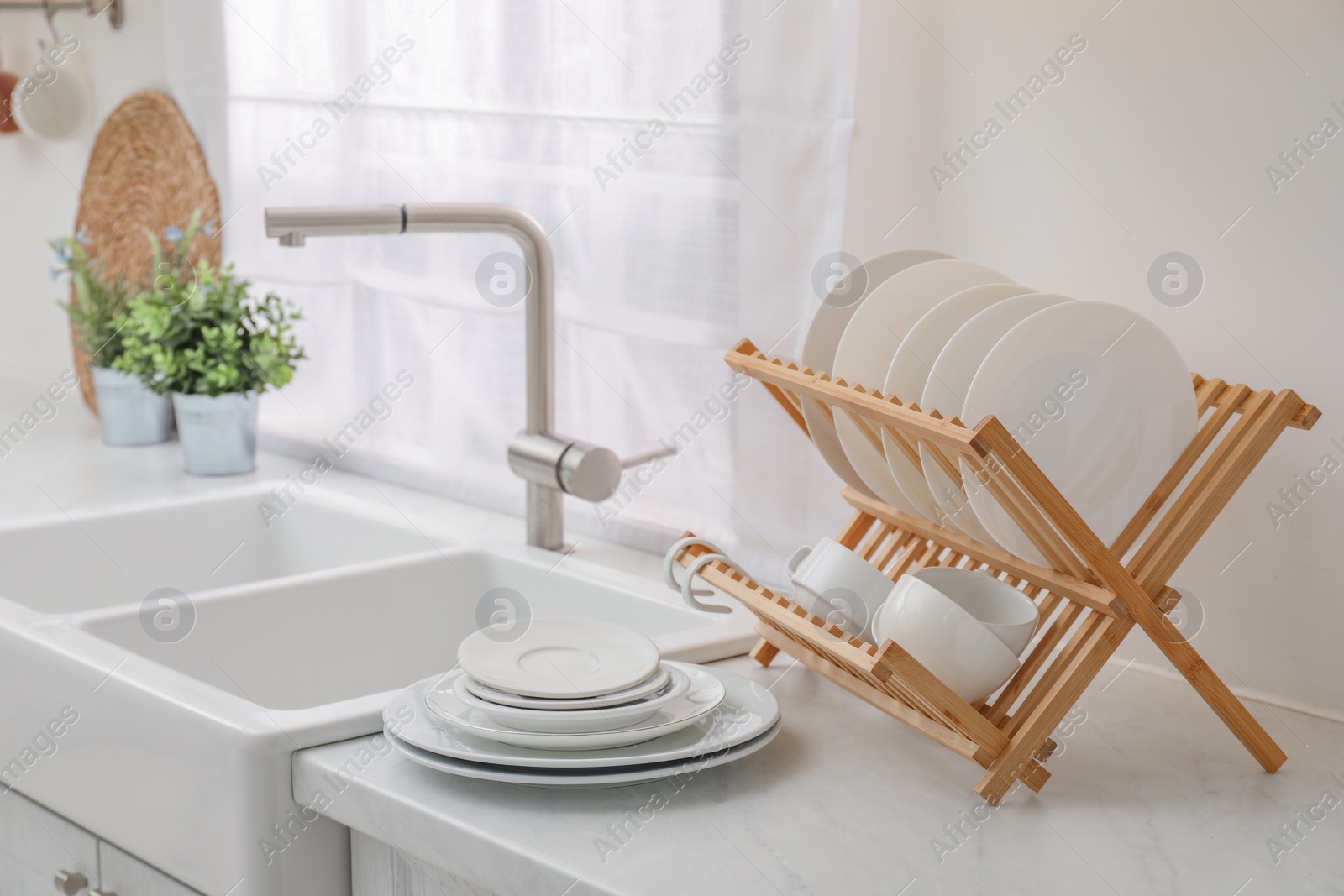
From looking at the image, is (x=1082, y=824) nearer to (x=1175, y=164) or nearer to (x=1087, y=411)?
(x=1087, y=411)

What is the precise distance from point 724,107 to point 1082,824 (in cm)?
78

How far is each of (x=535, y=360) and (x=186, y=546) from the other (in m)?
0.54

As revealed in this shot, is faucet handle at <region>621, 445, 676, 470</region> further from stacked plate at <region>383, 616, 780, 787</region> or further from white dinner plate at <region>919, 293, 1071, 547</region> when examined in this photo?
white dinner plate at <region>919, 293, 1071, 547</region>

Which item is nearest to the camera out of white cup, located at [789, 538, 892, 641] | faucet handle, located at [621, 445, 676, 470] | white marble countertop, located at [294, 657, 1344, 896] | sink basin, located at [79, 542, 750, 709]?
white marble countertop, located at [294, 657, 1344, 896]

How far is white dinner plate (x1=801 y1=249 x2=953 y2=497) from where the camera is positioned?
3.43 ft

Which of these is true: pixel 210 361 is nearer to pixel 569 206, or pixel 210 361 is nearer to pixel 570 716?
pixel 569 206

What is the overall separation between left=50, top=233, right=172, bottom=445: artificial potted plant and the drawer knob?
3.06 ft

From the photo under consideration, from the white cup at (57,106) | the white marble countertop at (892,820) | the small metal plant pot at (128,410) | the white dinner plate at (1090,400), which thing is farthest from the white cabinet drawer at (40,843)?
the white cup at (57,106)

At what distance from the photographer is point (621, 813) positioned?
2.65 feet

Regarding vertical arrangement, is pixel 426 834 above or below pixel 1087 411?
below

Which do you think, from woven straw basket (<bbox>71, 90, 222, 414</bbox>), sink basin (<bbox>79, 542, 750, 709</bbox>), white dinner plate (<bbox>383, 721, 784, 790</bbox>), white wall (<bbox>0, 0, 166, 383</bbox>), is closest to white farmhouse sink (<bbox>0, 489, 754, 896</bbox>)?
sink basin (<bbox>79, 542, 750, 709</bbox>)

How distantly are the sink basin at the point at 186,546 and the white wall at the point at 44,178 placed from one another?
83 cm

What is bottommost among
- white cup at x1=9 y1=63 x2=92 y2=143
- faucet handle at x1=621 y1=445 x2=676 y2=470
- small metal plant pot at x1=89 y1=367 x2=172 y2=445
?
small metal plant pot at x1=89 y1=367 x2=172 y2=445

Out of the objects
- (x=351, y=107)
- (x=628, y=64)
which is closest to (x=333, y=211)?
(x=628, y=64)
